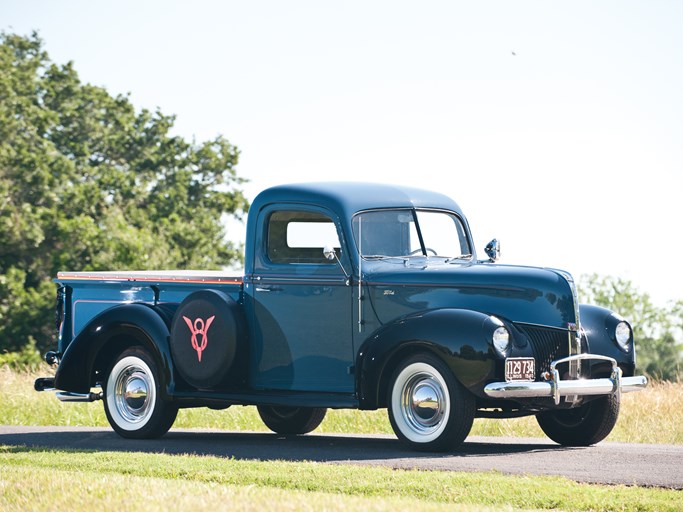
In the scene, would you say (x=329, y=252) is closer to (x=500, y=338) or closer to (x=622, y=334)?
(x=500, y=338)

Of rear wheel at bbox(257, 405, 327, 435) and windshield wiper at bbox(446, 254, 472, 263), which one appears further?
rear wheel at bbox(257, 405, 327, 435)

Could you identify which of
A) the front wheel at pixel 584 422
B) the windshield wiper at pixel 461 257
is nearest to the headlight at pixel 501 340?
the front wheel at pixel 584 422

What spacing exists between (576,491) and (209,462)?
10.2ft

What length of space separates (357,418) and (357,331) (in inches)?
165

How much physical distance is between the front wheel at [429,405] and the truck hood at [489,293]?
1.93 ft

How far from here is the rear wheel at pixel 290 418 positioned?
13430 mm

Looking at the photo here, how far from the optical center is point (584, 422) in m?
11.4

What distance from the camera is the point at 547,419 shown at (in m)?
11.6

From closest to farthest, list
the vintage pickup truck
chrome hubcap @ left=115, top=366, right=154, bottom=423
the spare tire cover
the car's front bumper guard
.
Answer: the car's front bumper guard < the vintage pickup truck < the spare tire cover < chrome hubcap @ left=115, top=366, right=154, bottom=423

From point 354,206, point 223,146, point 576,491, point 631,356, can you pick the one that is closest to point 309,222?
point 354,206

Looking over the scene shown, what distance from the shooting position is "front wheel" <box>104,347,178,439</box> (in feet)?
40.0

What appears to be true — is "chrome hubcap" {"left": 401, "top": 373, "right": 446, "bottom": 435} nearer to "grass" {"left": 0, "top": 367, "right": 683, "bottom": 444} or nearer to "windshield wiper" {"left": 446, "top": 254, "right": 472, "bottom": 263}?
"windshield wiper" {"left": 446, "top": 254, "right": 472, "bottom": 263}

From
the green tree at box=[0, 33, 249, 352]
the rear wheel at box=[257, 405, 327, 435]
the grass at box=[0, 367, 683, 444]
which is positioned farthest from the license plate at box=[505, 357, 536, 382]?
the green tree at box=[0, 33, 249, 352]

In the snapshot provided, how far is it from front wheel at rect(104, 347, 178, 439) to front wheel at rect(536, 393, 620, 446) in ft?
12.0
